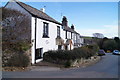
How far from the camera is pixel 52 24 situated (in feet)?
61.5

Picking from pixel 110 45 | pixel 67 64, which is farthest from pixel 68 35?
pixel 110 45

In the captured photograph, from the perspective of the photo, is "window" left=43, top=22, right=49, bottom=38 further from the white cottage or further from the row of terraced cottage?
the white cottage

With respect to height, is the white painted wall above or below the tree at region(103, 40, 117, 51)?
above

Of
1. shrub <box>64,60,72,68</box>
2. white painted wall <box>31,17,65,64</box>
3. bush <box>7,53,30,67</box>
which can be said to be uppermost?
white painted wall <box>31,17,65,64</box>

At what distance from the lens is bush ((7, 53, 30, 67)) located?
1191 cm

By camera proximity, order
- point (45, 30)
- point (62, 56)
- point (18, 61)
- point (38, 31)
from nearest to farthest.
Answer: point (18, 61) < point (62, 56) < point (38, 31) < point (45, 30)

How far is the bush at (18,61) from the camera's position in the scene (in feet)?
39.1

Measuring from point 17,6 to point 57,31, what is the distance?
7.59 meters

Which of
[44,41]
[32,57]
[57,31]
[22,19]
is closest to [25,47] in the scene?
[32,57]

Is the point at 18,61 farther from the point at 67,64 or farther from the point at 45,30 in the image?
the point at 45,30

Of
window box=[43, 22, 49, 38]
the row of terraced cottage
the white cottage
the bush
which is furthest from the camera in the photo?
the white cottage

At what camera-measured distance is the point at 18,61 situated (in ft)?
39.1

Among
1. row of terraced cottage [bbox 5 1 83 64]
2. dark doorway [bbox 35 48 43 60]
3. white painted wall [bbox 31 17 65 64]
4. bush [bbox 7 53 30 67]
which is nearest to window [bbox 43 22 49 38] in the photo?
row of terraced cottage [bbox 5 1 83 64]

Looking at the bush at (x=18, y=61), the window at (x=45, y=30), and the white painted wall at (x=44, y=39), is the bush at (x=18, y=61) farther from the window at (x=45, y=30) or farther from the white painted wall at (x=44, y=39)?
the window at (x=45, y=30)
